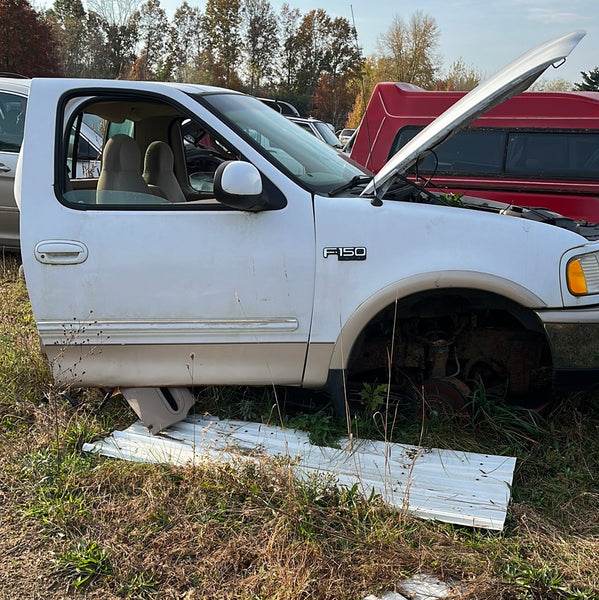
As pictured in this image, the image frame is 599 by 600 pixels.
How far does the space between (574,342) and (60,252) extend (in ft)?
8.59

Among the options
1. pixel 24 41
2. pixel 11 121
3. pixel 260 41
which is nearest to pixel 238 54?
pixel 260 41

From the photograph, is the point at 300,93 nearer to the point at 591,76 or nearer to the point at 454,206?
the point at 591,76

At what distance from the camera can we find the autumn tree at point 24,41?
93.5 feet

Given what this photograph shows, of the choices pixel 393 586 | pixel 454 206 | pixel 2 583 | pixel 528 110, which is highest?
pixel 528 110

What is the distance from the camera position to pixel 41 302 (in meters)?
3.46

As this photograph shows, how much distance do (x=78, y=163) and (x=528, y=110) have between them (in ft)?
14.1

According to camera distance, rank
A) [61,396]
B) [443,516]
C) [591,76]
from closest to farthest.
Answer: [443,516] < [61,396] < [591,76]

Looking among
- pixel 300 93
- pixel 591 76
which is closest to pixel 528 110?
pixel 591 76

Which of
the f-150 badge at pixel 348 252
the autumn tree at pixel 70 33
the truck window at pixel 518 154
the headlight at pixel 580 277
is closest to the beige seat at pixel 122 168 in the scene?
the f-150 badge at pixel 348 252

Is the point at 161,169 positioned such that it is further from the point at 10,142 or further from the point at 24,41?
the point at 24,41

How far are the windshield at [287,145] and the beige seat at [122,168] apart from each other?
648 millimetres

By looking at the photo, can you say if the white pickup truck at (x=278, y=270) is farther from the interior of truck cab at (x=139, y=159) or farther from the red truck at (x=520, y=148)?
the red truck at (x=520, y=148)

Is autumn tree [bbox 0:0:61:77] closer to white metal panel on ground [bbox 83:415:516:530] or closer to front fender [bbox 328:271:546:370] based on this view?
white metal panel on ground [bbox 83:415:516:530]

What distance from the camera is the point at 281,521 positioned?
2.83 meters
